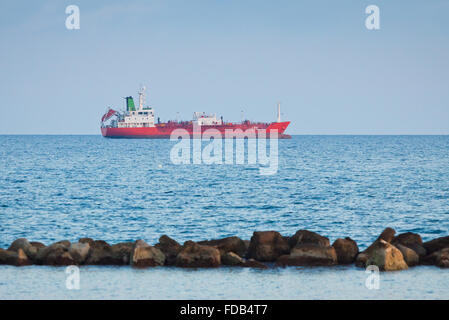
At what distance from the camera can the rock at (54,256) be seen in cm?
1619

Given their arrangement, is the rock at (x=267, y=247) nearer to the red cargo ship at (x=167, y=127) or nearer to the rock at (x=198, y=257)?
the rock at (x=198, y=257)

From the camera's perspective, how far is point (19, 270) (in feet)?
51.0

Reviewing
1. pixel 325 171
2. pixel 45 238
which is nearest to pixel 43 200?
pixel 45 238

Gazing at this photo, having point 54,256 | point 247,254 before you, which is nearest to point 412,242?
point 247,254

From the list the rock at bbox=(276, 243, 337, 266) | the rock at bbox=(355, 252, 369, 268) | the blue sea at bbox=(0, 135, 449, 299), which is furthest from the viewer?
the rock at bbox=(276, 243, 337, 266)

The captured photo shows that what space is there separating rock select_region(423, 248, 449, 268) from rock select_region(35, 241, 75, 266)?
8.71 m

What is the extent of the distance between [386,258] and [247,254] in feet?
11.5

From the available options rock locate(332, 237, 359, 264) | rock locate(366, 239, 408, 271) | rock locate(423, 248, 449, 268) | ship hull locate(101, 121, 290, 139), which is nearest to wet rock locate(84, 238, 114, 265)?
rock locate(332, 237, 359, 264)

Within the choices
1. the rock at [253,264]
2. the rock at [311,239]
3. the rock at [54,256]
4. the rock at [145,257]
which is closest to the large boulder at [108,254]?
the rock at [145,257]

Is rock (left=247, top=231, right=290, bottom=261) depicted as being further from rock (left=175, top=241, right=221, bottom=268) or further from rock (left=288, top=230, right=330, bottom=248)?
rock (left=175, top=241, right=221, bottom=268)

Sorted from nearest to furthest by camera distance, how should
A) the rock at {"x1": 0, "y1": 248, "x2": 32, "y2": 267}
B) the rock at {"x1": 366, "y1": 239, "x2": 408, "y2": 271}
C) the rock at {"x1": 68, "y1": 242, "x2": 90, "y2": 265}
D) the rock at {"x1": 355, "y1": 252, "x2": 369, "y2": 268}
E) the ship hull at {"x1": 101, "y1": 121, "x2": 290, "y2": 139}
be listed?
1. the rock at {"x1": 366, "y1": 239, "x2": 408, "y2": 271}
2. the rock at {"x1": 355, "y1": 252, "x2": 369, "y2": 268}
3. the rock at {"x1": 0, "y1": 248, "x2": 32, "y2": 267}
4. the rock at {"x1": 68, "y1": 242, "x2": 90, "y2": 265}
5. the ship hull at {"x1": 101, "y1": 121, "x2": 290, "y2": 139}

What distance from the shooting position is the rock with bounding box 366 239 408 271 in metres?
15.3
